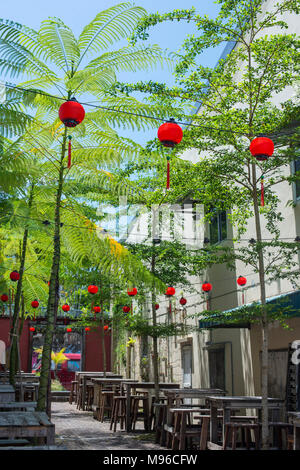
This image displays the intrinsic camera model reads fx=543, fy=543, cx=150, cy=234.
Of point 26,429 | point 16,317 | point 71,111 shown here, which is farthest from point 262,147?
point 16,317

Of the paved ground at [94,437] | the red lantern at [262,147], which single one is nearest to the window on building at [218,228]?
the paved ground at [94,437]

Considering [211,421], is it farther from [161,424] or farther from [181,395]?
[161,424]

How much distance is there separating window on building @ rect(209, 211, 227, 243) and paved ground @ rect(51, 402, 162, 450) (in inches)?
208

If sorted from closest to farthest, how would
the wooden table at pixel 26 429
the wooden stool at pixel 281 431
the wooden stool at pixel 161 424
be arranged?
the wooden table at pixel 26 429 < the wooden stool at pixel 281 431 < the wooden stool at pixel 161 424

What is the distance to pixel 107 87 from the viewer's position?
30.0 ft

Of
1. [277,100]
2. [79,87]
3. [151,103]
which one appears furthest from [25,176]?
[277,100]

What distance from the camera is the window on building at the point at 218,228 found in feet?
46.7

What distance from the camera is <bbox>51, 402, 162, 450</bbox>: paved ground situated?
10328 millimetres

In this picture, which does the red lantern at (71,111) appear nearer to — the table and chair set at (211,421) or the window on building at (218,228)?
the table and chair set at (211,421)

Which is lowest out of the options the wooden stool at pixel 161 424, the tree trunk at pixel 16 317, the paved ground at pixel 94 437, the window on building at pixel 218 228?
the paved ground at pixel 94 437

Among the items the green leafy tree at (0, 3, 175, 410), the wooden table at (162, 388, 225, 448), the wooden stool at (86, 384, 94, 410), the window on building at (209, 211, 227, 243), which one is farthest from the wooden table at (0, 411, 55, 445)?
the wooden stool at (86, 384, 94, 410)

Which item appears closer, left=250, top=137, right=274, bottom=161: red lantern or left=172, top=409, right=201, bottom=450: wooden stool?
left=250, top=137, right=274, bottom=161: red lantern

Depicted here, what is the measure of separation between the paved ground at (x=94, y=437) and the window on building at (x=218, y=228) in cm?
529

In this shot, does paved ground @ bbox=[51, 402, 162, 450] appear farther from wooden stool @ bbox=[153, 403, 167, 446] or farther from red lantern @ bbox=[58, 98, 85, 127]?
red lantern @ bbox=[58, 98, 85, 127]
